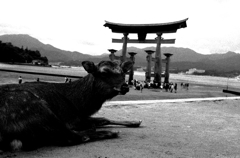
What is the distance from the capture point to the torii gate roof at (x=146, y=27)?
23.5 meters

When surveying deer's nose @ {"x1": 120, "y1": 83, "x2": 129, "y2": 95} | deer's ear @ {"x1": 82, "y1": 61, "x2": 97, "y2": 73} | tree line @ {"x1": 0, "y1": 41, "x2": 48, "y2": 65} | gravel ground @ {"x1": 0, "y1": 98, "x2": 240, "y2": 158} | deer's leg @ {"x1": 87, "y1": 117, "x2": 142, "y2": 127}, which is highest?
tree line @ {"x1": 0, "y1": 41, "x2": 48, "y2": 65}

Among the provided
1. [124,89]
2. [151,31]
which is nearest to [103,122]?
[124,89]

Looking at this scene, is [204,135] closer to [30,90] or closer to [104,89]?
[104,89]

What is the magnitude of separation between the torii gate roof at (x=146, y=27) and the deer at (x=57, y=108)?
20.9m

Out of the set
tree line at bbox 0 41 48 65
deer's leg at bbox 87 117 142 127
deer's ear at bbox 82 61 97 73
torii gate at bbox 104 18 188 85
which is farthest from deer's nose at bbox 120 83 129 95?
tree line at bbox 0 41 48 65

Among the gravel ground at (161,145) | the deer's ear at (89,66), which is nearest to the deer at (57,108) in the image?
the deer's ear at (89,66)

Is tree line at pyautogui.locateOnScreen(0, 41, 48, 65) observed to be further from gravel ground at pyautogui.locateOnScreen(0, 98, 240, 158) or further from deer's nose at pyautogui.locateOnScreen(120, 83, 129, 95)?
deer's nose at pyautogui.locateOnScreen(120, 83, 129, 95)

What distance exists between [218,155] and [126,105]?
17.0ft

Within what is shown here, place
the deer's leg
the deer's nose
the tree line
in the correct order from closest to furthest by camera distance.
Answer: the deer's nose → the deer's leg → the tree line

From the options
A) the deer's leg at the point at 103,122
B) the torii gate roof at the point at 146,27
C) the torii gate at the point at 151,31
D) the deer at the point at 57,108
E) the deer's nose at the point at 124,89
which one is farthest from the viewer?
the torii gate at the point at 151,31

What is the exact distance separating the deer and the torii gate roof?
20934 millimetres

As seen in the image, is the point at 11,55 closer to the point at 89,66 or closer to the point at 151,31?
the point at 151,31

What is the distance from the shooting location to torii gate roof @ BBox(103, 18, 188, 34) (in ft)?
77.1

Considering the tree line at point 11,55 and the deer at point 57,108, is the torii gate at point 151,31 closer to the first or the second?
the deer at point 57,108
